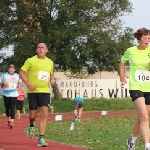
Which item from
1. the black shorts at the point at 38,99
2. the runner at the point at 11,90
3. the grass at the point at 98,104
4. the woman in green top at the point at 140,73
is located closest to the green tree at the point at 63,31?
the grass at the point at 98,104

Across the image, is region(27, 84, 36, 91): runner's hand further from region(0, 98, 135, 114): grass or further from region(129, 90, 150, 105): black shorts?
region(0, 98, 135, 114): grass

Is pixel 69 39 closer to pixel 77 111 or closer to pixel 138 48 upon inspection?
pixel 77 111

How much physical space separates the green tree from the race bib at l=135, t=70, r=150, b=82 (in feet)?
101

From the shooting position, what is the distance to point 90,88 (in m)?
45.6

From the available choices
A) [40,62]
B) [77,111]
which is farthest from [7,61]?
[40,62]

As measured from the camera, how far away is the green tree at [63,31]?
42031 millimetres

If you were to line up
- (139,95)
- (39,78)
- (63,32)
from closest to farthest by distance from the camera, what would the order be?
(139,95) → (39,78) → (63,32)

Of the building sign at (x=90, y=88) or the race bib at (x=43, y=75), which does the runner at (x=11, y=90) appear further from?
the building sign at (x=90, y=88)

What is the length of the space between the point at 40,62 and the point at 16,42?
29377mm

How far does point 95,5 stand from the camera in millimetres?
44031

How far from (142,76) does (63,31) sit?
3122 cm

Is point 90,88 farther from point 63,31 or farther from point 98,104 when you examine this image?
point 63,31

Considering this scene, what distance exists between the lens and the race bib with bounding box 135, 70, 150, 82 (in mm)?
10680

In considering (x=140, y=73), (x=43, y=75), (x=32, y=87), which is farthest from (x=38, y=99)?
(x=140, y=73)
